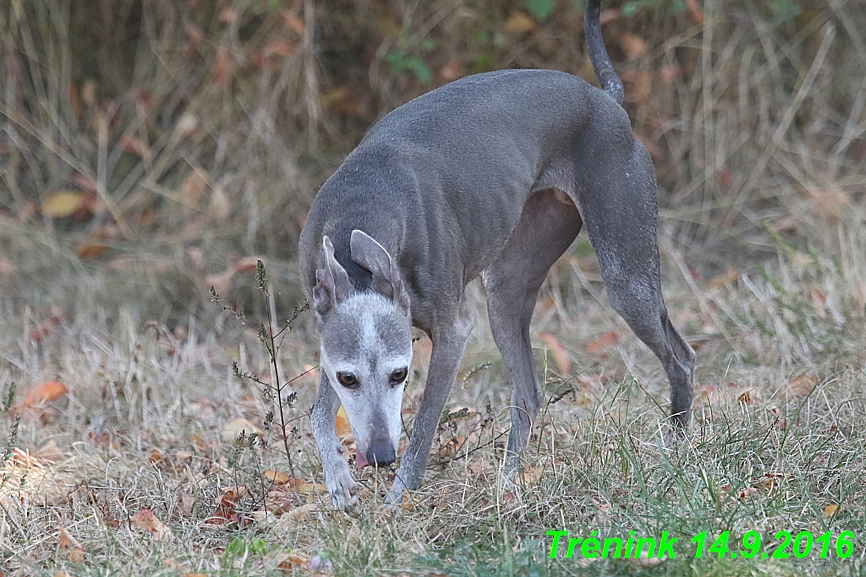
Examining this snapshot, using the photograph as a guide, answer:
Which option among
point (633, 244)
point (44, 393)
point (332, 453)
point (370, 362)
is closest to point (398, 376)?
point (370, 362)

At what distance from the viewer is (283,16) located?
8.38 meters

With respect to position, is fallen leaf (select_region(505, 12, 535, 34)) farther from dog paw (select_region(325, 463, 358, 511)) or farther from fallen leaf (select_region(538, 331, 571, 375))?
dog paw (select_region(325, 463, 358, 511))

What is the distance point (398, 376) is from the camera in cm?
389

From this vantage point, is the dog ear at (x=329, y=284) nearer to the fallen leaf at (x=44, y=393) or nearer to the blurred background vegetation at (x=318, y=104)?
the fallen leaf at (x=44, y=393)

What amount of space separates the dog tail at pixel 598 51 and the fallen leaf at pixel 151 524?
9.05ft

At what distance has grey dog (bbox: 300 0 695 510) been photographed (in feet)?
12.8

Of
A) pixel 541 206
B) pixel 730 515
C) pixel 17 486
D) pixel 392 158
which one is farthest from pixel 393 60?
pixel 730 515

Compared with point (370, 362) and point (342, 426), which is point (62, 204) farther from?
point (370, 362)

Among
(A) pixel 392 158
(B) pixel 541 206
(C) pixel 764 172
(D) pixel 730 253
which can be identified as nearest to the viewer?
(A) pixel 392 158

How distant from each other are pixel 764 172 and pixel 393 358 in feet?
18.3

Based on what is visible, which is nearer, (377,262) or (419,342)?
(377,262)

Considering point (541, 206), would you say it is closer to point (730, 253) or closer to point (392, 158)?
point (392, 158)

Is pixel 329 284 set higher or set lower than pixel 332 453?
higher

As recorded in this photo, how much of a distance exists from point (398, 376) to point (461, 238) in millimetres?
839
